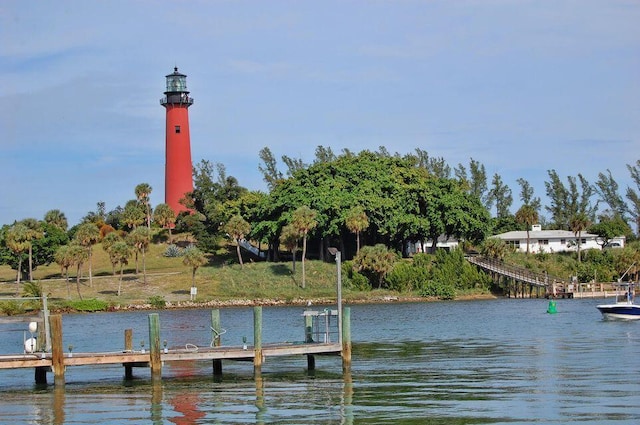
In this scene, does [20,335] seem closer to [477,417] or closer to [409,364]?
[409,364]

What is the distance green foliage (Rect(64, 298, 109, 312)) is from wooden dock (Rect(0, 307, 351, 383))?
53.5m

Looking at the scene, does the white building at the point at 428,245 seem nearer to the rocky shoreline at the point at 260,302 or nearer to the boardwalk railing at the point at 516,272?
the boardwalk railing at the point at 516,272

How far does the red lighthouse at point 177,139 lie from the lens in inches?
4803

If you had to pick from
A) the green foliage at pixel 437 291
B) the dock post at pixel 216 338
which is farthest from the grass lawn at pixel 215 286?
the dock post at pixel 216 338

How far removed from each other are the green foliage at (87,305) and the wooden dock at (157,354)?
176 ft

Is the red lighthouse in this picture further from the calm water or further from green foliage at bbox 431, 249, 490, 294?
the calm water

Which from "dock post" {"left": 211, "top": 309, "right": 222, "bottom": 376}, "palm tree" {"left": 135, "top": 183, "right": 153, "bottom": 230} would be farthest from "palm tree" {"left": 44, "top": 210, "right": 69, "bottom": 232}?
"dock post" {"left": 211, "top": 309, "right": 222, "bottom": 376}

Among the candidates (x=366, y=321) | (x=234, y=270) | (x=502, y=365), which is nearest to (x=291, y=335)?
(x=366, y=321)

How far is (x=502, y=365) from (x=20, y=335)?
38398 millimetres

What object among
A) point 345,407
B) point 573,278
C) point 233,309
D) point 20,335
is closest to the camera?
point 345,407

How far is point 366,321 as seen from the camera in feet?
234

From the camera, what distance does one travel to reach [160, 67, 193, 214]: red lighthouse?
400 feet

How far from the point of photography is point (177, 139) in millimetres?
121812

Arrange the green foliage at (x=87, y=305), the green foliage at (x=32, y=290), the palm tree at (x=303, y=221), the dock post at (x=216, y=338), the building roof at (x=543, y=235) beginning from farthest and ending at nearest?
the building roof at (x=543, y=235) < the palm tree at (x=303, y=221) < the green foliage at (x=87, y=305) < the green foliage at (x=32, y=290) < the dock post at (x=216, y=338)
